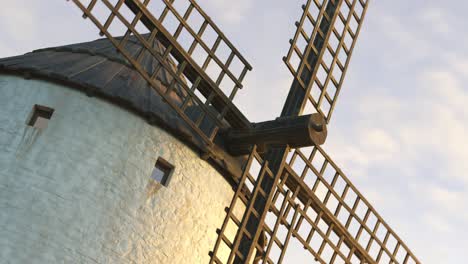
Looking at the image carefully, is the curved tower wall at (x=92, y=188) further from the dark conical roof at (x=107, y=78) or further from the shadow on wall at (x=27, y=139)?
the dark conical roof at (x=107, y=78)

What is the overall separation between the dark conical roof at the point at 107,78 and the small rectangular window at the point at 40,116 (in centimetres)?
43

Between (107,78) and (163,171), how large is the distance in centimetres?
153

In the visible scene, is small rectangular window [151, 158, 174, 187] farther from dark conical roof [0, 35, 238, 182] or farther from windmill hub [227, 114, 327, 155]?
windmill hub [227, 114, 327, 155]

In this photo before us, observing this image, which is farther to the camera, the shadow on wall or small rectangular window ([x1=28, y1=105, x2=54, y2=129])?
small rectangular window ([x1=28, y1=105, x2=54, y2=129])

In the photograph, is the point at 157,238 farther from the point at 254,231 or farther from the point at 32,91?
the point at 32,91

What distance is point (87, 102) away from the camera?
37.8 feet

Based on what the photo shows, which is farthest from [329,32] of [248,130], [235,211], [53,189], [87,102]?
[53,189]

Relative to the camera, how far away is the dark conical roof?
11.6m

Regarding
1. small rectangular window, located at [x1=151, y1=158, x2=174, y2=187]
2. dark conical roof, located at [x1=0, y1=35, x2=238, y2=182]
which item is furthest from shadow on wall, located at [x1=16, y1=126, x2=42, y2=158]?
small rectangular window, located at [x1=151, y1=158, x2=174, y2=187]

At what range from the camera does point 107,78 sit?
1195cm

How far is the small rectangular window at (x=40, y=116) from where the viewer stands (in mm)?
11422

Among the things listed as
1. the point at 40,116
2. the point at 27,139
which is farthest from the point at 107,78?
the point at 27,139

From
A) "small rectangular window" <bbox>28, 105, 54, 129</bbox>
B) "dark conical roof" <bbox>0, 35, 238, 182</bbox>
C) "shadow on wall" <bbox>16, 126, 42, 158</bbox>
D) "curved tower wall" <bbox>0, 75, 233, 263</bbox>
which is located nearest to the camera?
"curved tower wall" <bbox>0, 75, 233, 263</bbox>

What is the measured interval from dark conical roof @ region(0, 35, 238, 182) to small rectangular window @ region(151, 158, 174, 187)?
0.45 meters
